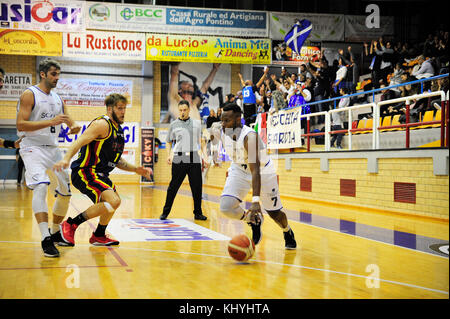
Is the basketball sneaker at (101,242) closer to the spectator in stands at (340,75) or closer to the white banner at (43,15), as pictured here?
the spectator in stands at (340,75)

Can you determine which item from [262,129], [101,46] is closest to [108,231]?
[262,129]

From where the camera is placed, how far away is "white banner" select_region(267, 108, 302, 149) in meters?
13.3

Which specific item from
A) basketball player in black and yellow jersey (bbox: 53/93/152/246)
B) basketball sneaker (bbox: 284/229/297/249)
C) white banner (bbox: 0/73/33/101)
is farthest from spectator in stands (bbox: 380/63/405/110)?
white banner (bbox: 0/73/33/101)

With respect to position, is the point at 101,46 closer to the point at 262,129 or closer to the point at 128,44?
the point at 128,44

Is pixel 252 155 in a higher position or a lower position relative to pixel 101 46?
lower

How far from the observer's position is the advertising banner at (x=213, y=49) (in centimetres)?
1927

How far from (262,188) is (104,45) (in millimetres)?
15046

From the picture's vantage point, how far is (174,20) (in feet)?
62.2

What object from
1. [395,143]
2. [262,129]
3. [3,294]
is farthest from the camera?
[262,129]

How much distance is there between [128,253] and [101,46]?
15.0m

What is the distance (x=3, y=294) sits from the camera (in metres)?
3.40

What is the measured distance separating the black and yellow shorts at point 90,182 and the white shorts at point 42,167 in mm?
199

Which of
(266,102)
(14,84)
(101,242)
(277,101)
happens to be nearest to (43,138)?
(101,242)

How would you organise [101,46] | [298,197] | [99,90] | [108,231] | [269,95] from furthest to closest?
[99,90] → [101,46] → [269,95] → [298,197] → [108,231]
